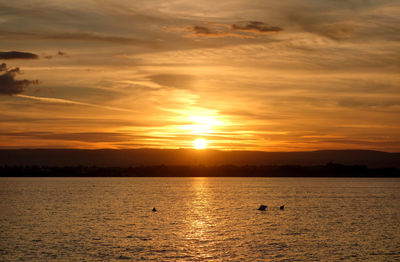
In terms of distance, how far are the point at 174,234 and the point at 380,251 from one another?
32872 millimetres

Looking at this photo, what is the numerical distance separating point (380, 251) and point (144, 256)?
102 feet

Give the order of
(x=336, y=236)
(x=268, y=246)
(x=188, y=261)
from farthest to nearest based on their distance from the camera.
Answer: (x=336, y=236) < (x=268, y=246) < (x=188, y=261)

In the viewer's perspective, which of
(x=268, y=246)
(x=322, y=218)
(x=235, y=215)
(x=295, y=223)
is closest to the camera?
(x=268, y=246)

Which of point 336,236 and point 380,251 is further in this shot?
point 336,236

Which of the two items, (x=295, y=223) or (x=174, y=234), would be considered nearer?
(x=174, y=234)

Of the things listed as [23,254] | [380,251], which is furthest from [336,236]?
[23,254]

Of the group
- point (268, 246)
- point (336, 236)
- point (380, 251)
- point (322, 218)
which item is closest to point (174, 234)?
point (268, 246)

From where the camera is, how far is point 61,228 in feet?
271

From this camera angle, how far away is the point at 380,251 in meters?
60.5

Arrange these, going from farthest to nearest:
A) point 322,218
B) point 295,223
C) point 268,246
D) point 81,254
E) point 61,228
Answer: point 322,218 → point 295,223 → point 61,228 → point 268,246 → point 81,254

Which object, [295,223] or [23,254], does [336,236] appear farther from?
[23,254]

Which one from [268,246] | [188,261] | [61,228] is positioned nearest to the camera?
[188,261]

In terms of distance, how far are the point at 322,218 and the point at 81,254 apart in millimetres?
62334

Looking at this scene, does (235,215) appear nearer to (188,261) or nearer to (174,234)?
(174,234)
